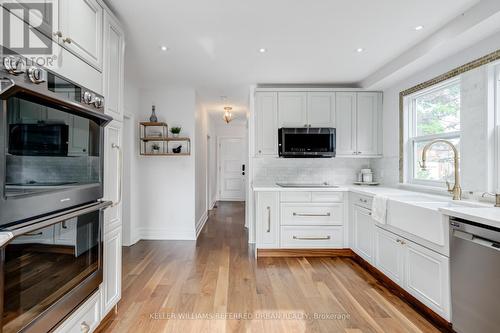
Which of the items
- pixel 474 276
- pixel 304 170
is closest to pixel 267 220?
pixel 304 170

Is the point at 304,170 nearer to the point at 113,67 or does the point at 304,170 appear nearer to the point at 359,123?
the point at 359,123

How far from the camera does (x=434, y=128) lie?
2.90 meters

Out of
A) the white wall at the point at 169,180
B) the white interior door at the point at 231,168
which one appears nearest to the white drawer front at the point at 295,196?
the white wall at the point at 169,180

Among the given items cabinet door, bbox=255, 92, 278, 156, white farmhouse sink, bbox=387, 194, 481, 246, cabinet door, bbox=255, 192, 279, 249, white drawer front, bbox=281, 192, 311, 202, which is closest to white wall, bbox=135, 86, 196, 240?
cabinet door, bbox=255, 92, 278, 156

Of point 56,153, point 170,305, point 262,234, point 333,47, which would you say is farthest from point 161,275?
point 333,47

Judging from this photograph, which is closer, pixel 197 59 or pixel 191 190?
pixel 197 59

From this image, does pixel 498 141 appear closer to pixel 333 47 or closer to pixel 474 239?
pixel 474 239

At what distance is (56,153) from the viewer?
1.24 m

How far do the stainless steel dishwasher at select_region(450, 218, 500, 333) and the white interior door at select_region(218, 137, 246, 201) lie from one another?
6425 millimetres

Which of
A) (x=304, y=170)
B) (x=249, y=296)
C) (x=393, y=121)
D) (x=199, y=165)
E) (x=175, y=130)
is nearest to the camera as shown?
(x=249, y=296)

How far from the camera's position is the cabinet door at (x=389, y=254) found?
7.66 ft

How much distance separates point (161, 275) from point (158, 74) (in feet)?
8.32

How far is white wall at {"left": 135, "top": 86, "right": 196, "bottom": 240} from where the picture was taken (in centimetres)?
402

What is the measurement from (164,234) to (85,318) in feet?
8.12
